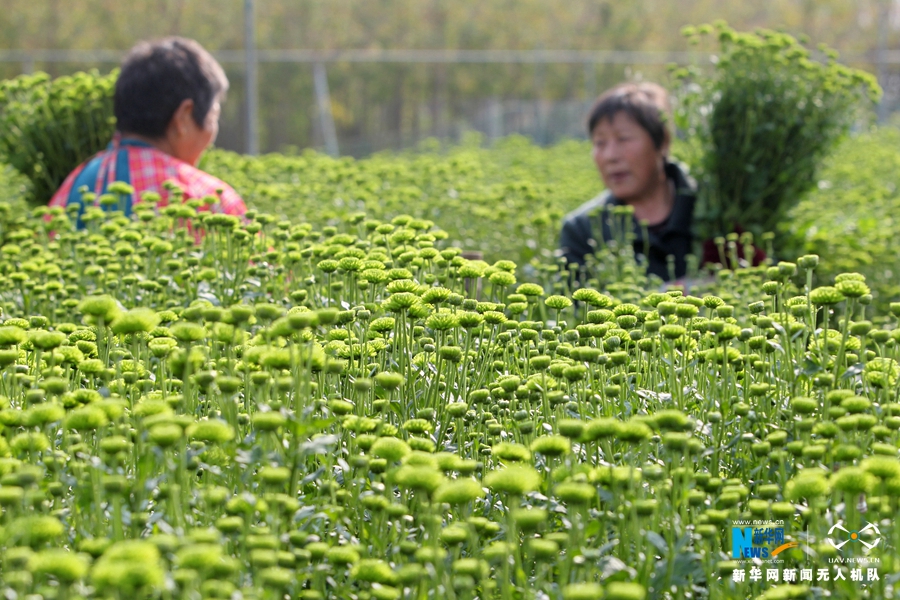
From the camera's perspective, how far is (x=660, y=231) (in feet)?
19.6

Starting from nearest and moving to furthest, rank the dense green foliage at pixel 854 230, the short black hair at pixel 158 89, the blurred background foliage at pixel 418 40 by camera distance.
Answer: the short black hair at pixel 158 89, the dense green foliage at pixel 854 230, the blurred background foliage at pixel 418 40

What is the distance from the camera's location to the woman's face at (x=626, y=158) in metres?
6.02

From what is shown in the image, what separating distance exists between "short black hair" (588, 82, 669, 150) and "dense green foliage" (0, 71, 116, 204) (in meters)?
2.96

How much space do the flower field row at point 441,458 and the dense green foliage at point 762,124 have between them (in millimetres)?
3384

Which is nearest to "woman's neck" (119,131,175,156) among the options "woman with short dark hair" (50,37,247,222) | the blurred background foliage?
"woman with short dark hair" (50,37,247,222)

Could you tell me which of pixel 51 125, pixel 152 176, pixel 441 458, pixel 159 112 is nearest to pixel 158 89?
pixel 159 112

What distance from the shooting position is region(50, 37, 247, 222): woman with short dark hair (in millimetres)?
5066

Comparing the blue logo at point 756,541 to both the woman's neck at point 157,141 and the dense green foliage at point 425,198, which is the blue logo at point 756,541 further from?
the woman's neck at point 157,141

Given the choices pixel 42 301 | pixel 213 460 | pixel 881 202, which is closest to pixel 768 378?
pixel 213 460

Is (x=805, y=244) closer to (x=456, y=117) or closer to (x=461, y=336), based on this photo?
(x=461, y=336)

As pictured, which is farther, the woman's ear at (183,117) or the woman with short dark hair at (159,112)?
the woman's ear at (183,117)

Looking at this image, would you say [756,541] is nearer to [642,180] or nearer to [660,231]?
[660,231]

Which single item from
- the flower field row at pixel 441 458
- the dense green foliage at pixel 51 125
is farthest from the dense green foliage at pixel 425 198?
the flower field row at pixel 441 458

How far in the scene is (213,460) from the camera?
2.13 meters
